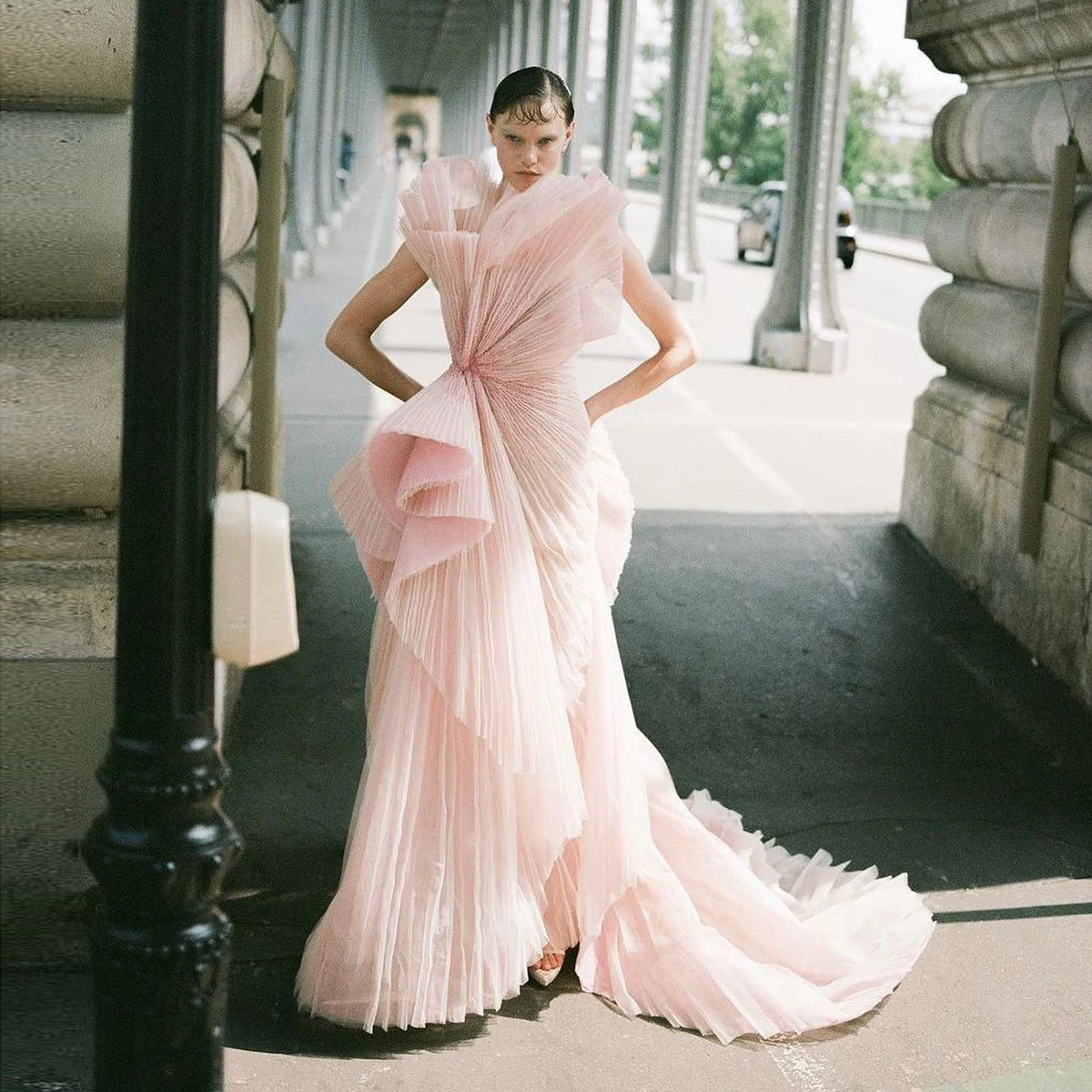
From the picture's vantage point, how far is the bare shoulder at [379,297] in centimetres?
389

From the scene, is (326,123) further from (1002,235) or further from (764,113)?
(764,113)

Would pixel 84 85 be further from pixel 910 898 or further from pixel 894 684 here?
pixel 894 684

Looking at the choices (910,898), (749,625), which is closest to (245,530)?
(910,898)

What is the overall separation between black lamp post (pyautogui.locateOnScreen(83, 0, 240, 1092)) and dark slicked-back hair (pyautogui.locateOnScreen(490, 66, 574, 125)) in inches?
54.7

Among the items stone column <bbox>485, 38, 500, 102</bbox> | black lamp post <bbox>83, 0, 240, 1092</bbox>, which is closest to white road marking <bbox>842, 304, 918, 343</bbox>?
black lamp post <bbox>83, 0, 240, 1092</bbox>

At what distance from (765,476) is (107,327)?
6833mm

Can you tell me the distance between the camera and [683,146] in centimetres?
2339

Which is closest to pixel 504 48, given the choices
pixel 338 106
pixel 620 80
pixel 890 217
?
pixel 890 217

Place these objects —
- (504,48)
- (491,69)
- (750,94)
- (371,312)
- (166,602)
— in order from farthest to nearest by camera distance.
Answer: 1. (750,94)
2. (491,69)
3. (504,48)
4. (371,312)
5. (166,602)

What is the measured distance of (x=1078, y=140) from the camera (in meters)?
6.33

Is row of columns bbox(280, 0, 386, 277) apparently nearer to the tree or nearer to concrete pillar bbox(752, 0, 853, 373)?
concrete pillar bbox(752, 0, 853, 373)

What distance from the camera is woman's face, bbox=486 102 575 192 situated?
3.66m

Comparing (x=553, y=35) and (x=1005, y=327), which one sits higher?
(x=553, y=35)

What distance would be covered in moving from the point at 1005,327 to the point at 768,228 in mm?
27966
